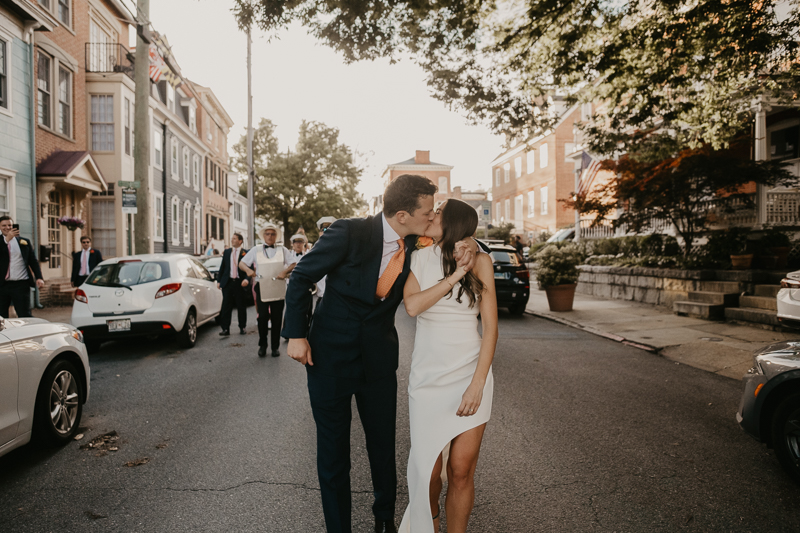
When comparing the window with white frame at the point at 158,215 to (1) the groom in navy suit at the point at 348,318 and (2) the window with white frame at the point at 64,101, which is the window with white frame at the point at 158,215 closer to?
(2) the window with white frame at the point at 64,101

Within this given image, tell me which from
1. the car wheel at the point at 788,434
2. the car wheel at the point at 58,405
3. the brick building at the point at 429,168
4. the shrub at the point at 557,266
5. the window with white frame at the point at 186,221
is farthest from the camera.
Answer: the brick building at the point at 429,168

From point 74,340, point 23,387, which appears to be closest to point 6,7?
point 74,340

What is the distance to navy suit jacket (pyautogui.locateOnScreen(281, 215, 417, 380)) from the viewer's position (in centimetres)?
277

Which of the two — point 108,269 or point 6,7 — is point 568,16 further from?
point 6,7

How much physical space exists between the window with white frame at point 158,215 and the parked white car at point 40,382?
69.3 ft

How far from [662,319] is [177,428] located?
1052cm

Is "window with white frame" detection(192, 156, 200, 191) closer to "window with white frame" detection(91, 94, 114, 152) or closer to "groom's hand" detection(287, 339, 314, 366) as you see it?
"window with white frame" detection(91, 94, 114, 152)

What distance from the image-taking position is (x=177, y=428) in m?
5.02

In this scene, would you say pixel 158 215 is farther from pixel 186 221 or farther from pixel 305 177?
pixel 305 177

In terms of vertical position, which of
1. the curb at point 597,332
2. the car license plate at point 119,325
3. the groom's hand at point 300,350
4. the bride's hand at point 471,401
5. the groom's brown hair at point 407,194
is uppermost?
the groom's brown hair at point 407,194

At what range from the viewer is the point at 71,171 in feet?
50.7

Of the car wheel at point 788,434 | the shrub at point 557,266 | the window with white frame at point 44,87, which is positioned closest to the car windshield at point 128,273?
the car wheel at point 788,434

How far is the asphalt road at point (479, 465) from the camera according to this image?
3.27m

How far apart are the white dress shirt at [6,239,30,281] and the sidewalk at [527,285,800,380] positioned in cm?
1027
